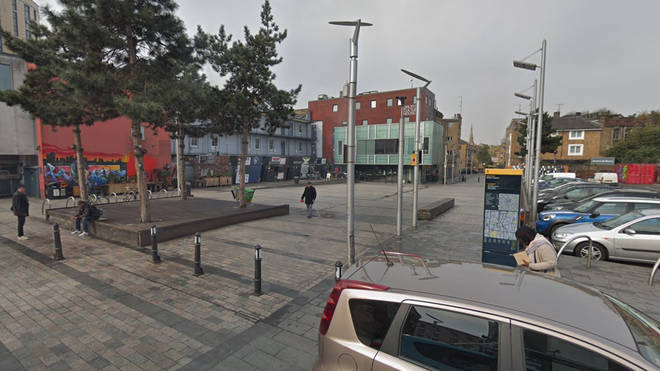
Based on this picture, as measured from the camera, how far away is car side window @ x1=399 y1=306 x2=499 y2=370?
218cm

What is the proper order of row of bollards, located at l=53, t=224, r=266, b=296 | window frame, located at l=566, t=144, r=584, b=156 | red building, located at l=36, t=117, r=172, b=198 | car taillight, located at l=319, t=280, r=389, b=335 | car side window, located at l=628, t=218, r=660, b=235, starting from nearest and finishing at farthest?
car taillight, located at l=319, t=280, r=389, b=335 < row of bollards, located at l=53, t=224, r=266, b=296 < car side window, located at l=628, t=218, r=660, b=235 < red building, located at l=36, t=117, r=172, b=198 < window frame, located at l=566, t=144, r=584, b=156

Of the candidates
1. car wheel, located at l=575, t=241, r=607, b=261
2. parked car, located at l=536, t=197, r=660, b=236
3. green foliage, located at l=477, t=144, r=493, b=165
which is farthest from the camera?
green foliage, located at l=477, t=144, r=493, b=165

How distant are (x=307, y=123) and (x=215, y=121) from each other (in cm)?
3790

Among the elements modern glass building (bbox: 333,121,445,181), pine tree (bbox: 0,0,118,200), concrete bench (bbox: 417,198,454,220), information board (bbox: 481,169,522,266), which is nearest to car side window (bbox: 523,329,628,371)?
information board (bbox: 481,169,522,266)

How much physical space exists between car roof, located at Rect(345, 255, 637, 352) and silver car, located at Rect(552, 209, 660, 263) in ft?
23.1

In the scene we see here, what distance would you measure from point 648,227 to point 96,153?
2978 cm

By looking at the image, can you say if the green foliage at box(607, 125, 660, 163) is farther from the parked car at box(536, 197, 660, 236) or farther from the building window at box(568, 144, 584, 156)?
the parked car at box(536, 197, 660, 236)

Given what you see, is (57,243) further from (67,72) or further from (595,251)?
(595,251)

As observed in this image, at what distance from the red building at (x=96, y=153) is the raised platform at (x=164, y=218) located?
7.88m

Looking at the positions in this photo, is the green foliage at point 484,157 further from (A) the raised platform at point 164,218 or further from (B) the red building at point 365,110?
(A) the raised platform at point 164,218

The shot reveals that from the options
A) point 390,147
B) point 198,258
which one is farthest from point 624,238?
point 390,147

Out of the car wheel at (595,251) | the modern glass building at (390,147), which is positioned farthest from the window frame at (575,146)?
the car wheel at (595,251)

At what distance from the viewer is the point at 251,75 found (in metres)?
13.3

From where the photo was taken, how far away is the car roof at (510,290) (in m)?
2.19
